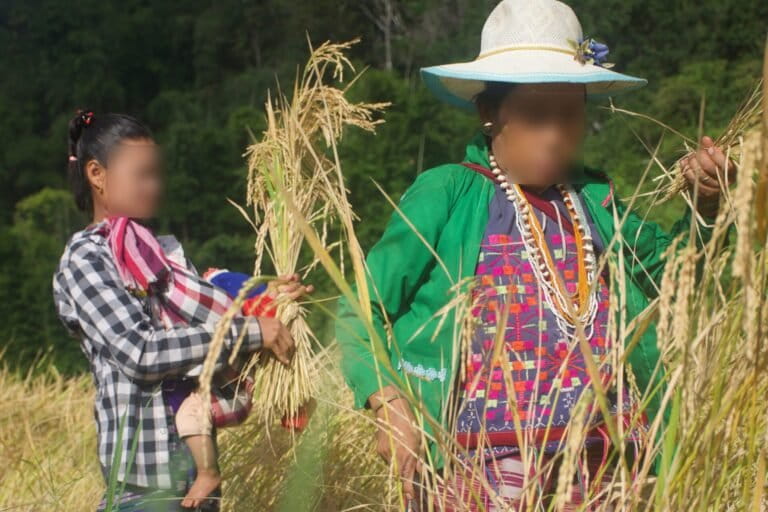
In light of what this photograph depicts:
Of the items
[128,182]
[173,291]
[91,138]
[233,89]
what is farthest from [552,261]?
[233,89]

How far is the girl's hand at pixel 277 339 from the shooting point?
6.86 feet

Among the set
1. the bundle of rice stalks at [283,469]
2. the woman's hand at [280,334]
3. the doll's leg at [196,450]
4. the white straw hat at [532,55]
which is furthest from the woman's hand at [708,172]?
the doll's leg at [196,450]

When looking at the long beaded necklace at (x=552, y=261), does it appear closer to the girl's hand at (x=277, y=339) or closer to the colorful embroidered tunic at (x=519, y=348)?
the colorful embroidered tunic at (x=519, y=348)

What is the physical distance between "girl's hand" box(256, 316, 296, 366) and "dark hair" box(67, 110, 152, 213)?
0.47m

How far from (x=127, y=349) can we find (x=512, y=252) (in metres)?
0.70

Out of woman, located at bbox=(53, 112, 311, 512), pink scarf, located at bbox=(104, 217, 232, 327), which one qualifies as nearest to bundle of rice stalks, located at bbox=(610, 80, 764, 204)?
woman, located at bbox=(53, 112, 311, 512)

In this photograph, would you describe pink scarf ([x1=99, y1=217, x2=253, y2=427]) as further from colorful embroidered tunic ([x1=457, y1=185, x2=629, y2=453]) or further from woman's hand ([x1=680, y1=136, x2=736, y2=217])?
woman's hand ([x1=680, y1=136, x2=736, y2=217])

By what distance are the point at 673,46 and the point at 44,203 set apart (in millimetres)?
4342

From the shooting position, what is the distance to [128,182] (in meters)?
2.23

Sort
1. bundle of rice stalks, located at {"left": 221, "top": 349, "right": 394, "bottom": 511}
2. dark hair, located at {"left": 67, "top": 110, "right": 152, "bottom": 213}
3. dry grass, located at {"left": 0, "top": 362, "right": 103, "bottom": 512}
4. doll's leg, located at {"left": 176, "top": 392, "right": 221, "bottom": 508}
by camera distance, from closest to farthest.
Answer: doll's leg, located at {"left": 176, "top": 392, "right": 221, "bottom": 508} → dark hair, located at {"left": 67, "top": 110, "right": 152, "bottom": 213} → bundle of rice stalks, located at {"left": 221, "top": 349, "right": 394, "bottom": 511} → dry grass, located at {"left": 0, "top": 362, "right": 103, "bottom": 512}

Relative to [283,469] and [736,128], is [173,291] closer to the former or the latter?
[283,469]

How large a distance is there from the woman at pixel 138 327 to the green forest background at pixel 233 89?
1.00 m

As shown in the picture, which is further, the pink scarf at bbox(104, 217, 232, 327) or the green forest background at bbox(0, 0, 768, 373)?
the green forest background at bbox(0, 0, 768, 373)

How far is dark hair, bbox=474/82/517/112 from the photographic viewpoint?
6.60 ft
